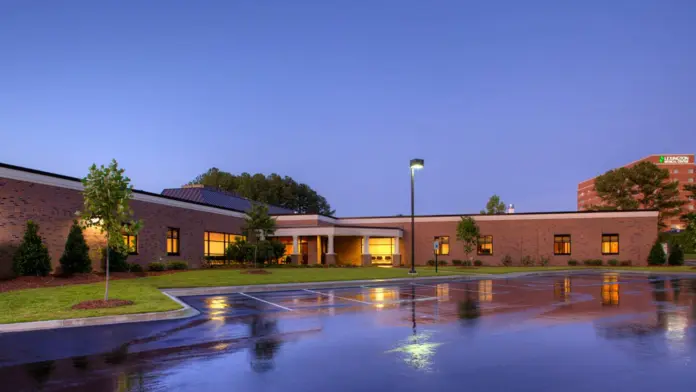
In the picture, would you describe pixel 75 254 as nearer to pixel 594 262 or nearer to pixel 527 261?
pixel 527 261

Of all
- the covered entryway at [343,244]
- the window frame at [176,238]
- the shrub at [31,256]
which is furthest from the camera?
the covered entryway at [343,244]

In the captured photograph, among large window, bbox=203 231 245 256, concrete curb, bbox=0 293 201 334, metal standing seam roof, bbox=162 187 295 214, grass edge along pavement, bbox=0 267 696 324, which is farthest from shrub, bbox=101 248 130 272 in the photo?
metal standing seam roof, bbox=162 187 295 214

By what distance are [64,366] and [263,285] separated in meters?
14.6

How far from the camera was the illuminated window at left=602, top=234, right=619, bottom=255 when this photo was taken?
47594mm

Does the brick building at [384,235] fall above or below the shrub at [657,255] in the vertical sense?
above

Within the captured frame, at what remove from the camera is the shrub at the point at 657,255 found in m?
45.5

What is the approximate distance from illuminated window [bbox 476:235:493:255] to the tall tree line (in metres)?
36.0

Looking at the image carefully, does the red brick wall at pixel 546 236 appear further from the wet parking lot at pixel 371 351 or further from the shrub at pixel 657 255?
the wet parking lot at pixel 371 351

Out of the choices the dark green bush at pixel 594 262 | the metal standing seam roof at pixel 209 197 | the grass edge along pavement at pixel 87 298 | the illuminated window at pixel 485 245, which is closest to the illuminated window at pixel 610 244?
the dark green bush at pixel 594 262

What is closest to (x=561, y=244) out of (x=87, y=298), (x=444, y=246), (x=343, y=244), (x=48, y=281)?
(x=444, y=246)

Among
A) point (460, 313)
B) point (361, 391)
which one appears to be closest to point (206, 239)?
point (460, 313)

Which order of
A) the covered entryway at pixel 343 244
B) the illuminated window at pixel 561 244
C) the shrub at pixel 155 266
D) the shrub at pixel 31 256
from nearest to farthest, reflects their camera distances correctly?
the shrub at pixel 31 256 → the shrub at pixel 155 266 → the covered entryway at pixel 343 244 → the illuminated window at pixel 561 244

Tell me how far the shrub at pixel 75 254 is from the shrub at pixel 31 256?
1.16 m

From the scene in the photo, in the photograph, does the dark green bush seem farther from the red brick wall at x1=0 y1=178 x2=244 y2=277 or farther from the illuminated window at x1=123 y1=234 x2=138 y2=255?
the illuminated window at x1=123 y1=234 x2=138 y2=255
